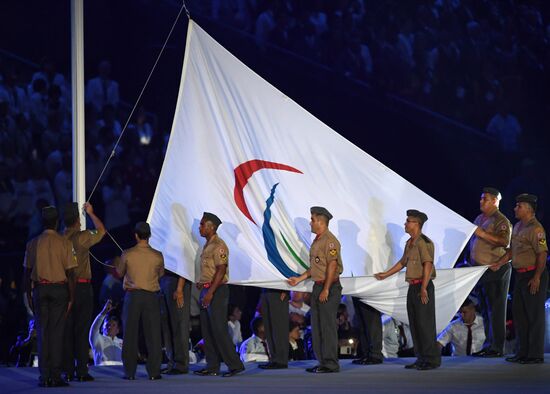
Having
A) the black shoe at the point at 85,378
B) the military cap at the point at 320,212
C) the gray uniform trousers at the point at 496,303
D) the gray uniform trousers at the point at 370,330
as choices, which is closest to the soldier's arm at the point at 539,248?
the gray uniform trousers at the point at 496,303

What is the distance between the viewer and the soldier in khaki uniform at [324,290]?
827 centimetres

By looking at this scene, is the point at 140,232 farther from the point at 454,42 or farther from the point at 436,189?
the point at 454,42

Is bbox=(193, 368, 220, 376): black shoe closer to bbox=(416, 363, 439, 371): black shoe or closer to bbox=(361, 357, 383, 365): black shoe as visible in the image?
bbox=(361, 357, 383, 365): black shoe

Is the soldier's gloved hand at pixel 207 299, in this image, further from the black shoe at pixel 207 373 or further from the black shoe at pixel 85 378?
the black shoe at pixel 85 378

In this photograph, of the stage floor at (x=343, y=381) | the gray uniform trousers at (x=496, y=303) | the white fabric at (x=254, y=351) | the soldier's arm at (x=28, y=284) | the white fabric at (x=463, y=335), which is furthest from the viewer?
the white fabric at (x=254, y=351)

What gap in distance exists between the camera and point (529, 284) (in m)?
8.55

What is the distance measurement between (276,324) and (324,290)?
67 cm

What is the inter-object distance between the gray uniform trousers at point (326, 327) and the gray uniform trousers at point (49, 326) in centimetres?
208

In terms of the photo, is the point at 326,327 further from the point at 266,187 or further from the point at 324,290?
the point at 266,187

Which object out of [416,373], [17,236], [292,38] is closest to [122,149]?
[17,236]

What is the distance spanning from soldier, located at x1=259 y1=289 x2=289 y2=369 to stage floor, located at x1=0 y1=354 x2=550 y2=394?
15 centimetres

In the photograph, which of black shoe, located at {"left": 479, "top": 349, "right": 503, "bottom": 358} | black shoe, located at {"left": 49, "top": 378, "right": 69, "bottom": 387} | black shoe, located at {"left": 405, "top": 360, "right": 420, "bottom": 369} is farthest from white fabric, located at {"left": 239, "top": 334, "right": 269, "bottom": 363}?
black shoe, located at {"left": 49, "top": 378, "right": 69, "bottom": 387}

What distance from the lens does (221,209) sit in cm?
890

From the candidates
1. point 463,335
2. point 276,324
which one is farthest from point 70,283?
point 463,335
